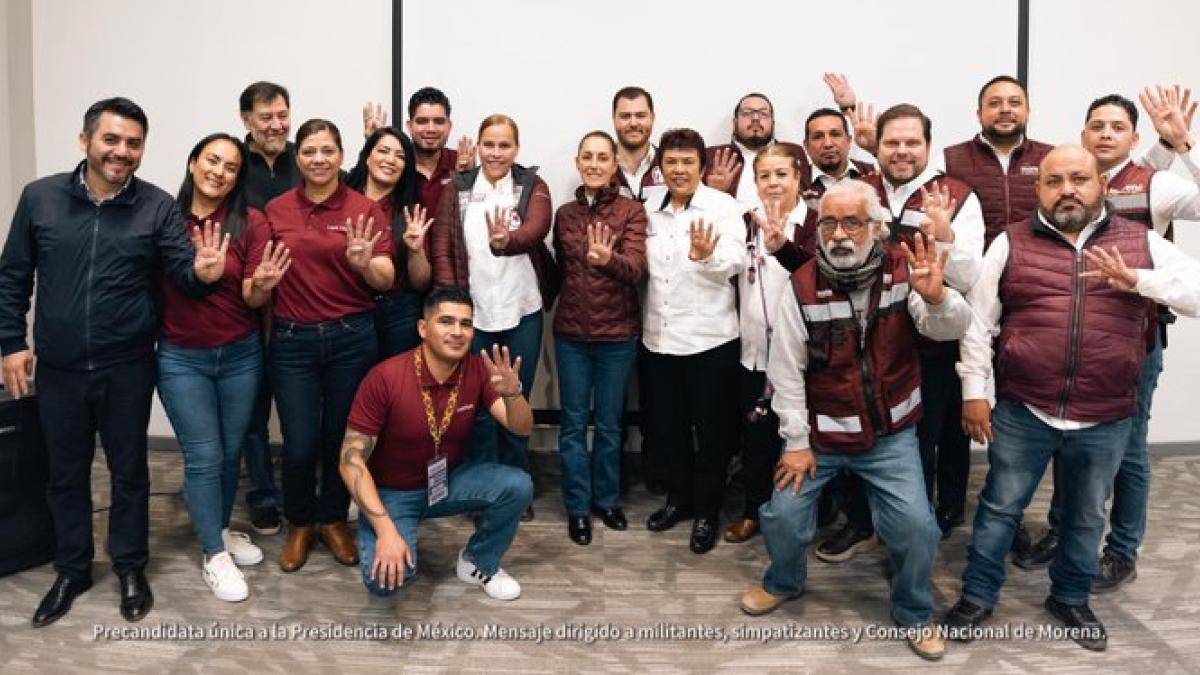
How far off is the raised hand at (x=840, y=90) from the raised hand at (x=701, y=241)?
4.16 feet

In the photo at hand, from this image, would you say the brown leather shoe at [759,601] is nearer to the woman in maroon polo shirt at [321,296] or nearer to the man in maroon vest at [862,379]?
the man in maroon vest at [862,379]

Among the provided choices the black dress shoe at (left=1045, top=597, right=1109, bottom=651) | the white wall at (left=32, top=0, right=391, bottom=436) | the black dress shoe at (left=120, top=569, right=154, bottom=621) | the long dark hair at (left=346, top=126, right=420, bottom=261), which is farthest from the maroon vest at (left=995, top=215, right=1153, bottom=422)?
the white wall at (left=32, top=0, right=391, bottom=436)

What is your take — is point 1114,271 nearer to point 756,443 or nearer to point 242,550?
point 756,443

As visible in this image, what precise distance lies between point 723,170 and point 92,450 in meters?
2.25

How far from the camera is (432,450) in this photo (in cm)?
256

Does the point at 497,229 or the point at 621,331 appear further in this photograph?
the point at 621,331

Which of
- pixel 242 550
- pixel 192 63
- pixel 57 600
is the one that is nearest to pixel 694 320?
pixel 242 550

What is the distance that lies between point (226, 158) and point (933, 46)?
2884mm

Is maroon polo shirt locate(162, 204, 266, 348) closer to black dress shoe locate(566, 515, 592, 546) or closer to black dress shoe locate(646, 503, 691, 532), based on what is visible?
black dress shoe locate(566, 515, 592, 546)

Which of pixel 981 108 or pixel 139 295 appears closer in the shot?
pixel 139 295

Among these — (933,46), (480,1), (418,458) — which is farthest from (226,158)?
(933,46)

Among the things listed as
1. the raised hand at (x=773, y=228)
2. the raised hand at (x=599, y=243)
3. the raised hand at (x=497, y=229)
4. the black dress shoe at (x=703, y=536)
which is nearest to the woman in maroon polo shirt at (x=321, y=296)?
the raised hand at (x=497, y=229)

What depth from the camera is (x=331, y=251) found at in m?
2.64

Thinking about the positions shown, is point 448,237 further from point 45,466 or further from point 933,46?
point 933,46
